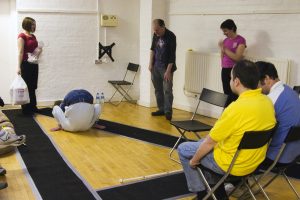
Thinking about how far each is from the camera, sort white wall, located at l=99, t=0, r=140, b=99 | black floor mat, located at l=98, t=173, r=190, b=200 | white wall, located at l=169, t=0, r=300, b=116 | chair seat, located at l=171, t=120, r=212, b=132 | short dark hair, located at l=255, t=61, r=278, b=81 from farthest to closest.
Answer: white wall, located at l=99, t=0, r=140, b=99, white wall, located at l=169, t=0, r=300, b=116, chair seat, located at l=171, t=120, r=212, b=132, black floor mat, located at l=98, t=173, r=190, b=200, short dark hair, located at l=255, t=61, r=278, b=81

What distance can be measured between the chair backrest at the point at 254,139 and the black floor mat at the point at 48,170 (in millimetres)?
1440

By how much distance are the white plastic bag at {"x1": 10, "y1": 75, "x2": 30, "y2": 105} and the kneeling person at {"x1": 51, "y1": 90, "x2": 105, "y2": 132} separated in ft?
2.60

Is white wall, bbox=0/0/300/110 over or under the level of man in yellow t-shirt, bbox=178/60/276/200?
over

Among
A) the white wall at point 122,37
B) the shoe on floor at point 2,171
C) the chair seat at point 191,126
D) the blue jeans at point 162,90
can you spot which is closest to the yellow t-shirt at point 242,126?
the chair seat at point 191,126

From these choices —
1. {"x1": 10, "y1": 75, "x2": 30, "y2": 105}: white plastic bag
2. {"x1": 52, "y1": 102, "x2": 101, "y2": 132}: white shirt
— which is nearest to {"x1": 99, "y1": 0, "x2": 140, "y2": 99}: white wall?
{"x1": 10, "y1": 75, "x2": 30, "y2": 105}: white plastic bag

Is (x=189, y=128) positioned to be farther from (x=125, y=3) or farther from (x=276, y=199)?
(x=125, y=3)

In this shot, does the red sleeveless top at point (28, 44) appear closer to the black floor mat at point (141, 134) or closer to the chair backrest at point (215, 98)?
the black floor mat at point (141, 134)

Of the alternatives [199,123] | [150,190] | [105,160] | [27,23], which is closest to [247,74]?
[150,190]

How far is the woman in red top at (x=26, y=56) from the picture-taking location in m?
5.61

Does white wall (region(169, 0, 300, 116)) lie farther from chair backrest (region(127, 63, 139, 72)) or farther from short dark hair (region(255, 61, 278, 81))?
short dark hair (region(255, 61, 278, 81))

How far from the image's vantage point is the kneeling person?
4871 millimetres

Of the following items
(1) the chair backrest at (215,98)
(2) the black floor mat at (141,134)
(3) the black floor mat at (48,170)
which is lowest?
(3) the black floor mat at (48,170)

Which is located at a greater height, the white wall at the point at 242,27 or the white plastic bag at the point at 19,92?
the white wall at the point at 242,27

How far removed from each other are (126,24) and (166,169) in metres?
3.91
